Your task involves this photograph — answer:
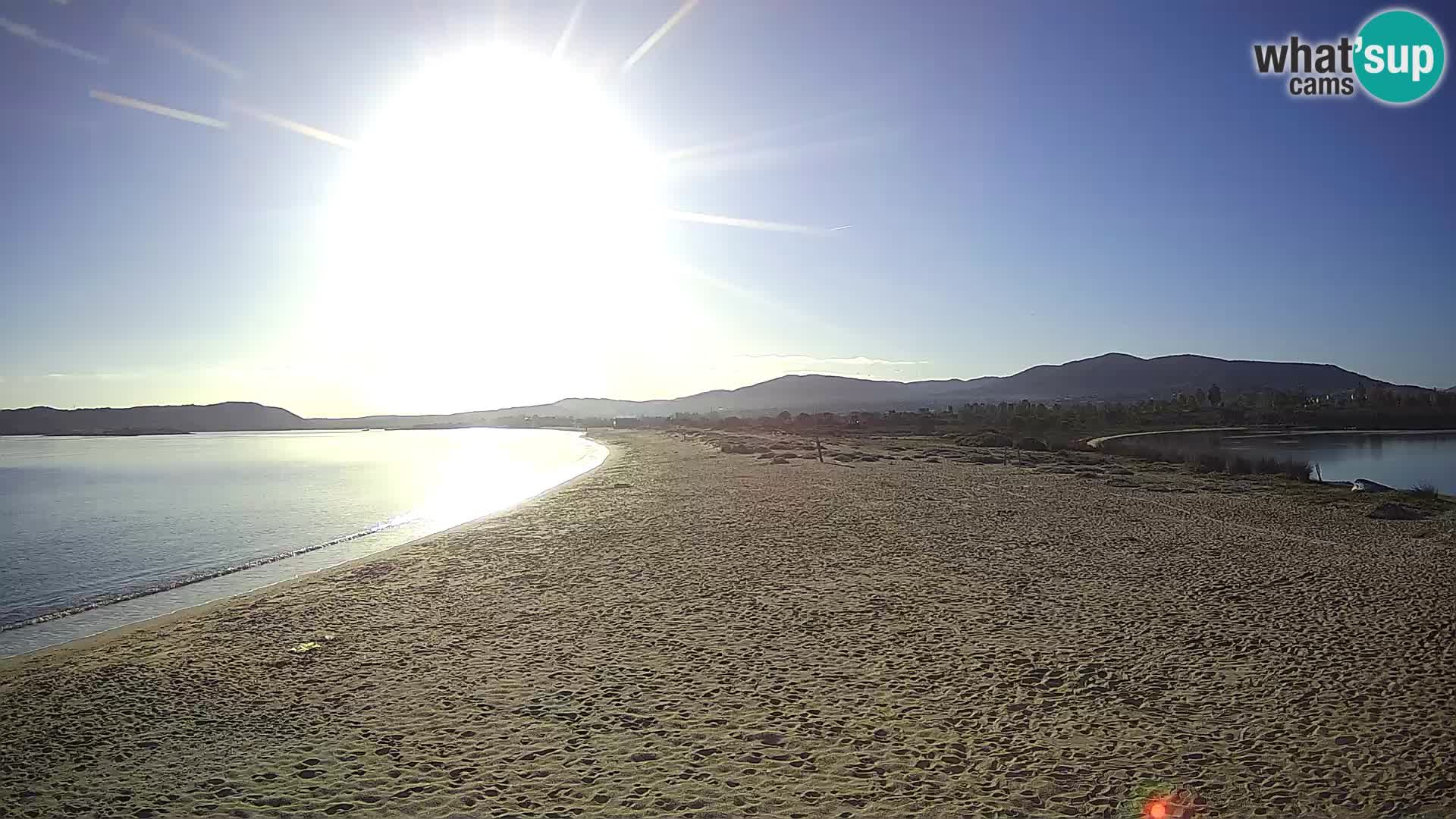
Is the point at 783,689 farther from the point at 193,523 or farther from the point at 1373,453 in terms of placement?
the point at 1373,453

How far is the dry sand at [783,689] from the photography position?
5.49 meters

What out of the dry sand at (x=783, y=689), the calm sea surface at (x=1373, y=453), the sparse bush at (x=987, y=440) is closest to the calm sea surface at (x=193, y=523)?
the dry sand at (x=783, y=689)

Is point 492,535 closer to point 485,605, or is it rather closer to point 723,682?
point 485,605

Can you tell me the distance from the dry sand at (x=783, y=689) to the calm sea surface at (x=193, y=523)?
292 cm

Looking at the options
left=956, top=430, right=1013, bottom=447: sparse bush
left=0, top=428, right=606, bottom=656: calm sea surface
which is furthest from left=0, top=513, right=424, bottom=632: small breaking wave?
left=956, top=430, right=1013, bottom=447: sparse bush

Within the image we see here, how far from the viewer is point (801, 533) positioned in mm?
16219

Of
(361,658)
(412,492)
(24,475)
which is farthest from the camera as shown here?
(24,475)

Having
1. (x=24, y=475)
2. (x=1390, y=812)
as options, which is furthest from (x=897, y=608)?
(x=24, y=475)

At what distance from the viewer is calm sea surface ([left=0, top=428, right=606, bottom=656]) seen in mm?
13711

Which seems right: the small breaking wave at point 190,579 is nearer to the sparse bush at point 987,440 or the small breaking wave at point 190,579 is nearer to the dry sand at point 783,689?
the dry sand at point 783,689

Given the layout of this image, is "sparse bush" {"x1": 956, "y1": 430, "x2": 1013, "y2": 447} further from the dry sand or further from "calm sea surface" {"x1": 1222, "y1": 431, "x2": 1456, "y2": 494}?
the dry sand

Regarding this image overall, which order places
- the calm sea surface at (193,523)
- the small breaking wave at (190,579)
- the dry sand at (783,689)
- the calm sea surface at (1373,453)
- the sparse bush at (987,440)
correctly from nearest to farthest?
the dry sand at (783,689)
the small breaking wave at (190,579)
the calm sea surface at (193,523)
the calm sea surface at (1373,453)
the sparse bush at (987,440)

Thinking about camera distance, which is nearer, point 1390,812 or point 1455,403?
point 1390,812

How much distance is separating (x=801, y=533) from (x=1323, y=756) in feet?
35.6
